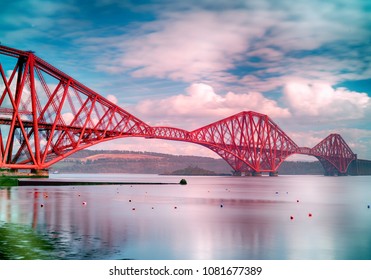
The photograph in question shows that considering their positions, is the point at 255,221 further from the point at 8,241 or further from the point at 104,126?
the point at 104,126

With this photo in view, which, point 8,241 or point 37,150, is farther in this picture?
point 37,150

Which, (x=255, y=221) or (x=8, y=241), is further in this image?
(x=255, y=221)

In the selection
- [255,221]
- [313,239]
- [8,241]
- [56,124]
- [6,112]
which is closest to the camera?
[8,241]

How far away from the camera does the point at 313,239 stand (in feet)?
91.2

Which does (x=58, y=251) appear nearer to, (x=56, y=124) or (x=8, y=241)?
(x=8, y=241)

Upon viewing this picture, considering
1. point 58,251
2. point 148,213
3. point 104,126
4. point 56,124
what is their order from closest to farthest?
1. point 58,251
2. point 148,213
3. point 56,124
4. point 104,126

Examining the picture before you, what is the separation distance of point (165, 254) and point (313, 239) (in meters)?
10.2

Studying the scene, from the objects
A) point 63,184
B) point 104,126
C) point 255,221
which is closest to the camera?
point 255,221

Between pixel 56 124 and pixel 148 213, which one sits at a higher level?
pixel 56 124

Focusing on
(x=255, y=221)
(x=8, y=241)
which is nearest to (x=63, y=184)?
(x=255, y=221)
